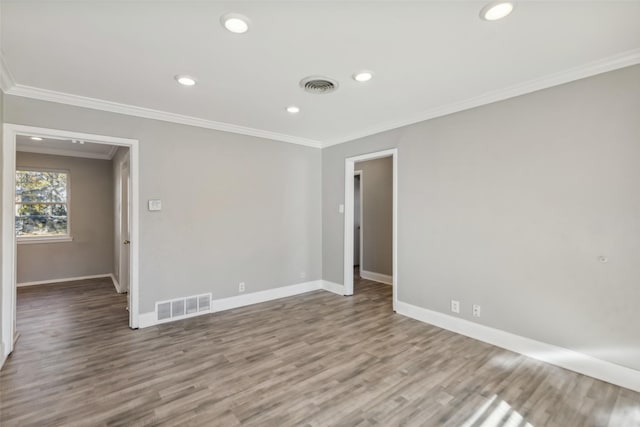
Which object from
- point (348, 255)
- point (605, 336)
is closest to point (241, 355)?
point (348, 255)

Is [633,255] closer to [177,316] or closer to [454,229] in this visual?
[454,229]

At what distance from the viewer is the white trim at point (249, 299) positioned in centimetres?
351

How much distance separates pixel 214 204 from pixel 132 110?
1433 millimetres

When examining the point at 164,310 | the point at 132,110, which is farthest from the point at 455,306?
the point at 132,110

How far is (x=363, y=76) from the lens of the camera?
258 centimetres

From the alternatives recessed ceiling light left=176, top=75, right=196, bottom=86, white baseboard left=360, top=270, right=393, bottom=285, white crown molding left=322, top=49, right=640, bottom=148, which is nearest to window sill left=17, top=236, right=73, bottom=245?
recessed ceiling light left=176, top=75, right=196, bottom=86

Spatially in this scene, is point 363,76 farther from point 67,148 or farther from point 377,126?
point 67,148

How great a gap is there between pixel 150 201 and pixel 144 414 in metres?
2.29

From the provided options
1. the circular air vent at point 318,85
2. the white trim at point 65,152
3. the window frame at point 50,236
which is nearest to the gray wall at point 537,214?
the circular air vent at point 318,85

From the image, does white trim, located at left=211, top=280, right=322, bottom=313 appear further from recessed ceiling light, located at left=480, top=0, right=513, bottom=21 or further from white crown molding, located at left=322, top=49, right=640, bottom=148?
recessed ceiling light, located at left=480, top=0, right=513, bottom=21

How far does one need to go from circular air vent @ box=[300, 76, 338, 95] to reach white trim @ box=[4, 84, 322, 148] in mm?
1661

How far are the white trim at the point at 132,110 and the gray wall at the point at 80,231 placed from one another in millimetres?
3689

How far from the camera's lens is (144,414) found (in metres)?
1.99

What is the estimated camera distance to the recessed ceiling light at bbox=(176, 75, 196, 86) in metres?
2.59
